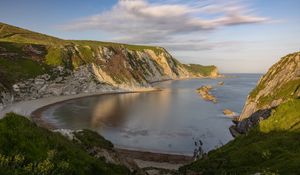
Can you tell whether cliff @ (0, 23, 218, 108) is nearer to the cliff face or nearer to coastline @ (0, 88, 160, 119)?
coastline @ (0, 88, 160, 119)

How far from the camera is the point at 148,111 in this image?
372 ft

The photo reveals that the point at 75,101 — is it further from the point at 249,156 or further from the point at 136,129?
the point at 249,156

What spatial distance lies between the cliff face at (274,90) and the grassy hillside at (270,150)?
32.4 metres

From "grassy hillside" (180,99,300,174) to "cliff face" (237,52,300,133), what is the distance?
32367 mm

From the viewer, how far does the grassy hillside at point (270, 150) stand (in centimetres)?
2472

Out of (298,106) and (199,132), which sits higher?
(298,106)

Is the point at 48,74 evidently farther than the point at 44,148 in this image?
Yes

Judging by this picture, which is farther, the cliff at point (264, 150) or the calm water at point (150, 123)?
the calm water at point (150, 123)

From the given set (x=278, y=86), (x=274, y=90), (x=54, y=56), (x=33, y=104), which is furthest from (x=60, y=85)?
(x=278, y=86)

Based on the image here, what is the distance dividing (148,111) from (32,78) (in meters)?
64.0

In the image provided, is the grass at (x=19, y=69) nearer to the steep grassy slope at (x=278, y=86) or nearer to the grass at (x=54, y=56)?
the grass at (x=54, y=56)

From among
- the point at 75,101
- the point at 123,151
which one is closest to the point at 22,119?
the point at 123,151

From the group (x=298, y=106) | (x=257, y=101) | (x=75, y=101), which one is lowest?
(x=75, y=101)

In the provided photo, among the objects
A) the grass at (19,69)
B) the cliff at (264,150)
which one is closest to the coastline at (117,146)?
the cliff at (264,150)
